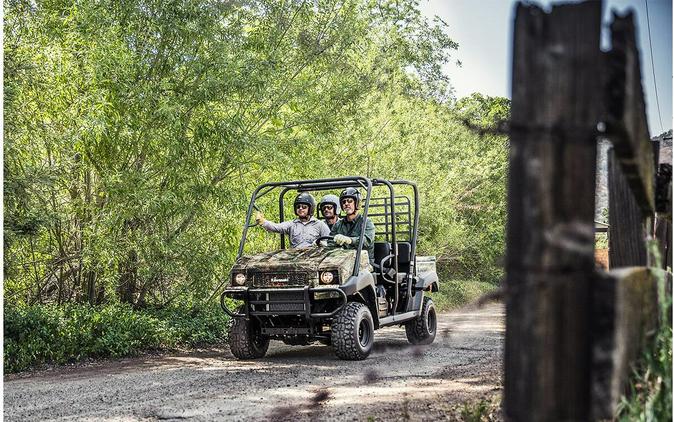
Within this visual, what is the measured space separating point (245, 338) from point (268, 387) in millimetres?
2332

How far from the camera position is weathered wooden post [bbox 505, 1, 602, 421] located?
5.29 ft

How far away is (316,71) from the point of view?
13.6 metres

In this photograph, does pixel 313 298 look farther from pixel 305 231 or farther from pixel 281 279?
pixel 305 231

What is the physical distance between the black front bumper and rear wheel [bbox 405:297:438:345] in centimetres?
204

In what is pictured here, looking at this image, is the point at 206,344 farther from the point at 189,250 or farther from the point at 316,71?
the point at 316,71

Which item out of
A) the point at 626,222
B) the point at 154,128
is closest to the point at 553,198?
the point at 626,222

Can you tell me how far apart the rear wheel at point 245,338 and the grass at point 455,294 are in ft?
35.5

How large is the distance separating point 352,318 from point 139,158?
4.39 m

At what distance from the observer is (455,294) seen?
2175 cm

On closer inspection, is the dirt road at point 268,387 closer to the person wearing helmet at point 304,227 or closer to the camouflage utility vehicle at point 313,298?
the camouflage utility vehicle at point 313,298

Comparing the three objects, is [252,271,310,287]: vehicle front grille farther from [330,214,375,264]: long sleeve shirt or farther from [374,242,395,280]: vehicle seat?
[374,242,395,280]: vehicle seat

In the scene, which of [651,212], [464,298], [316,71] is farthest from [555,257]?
[464,298]

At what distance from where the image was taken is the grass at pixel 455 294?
20.3 meters

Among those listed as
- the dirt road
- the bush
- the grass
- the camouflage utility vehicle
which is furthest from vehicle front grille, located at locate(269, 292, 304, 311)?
the grass
